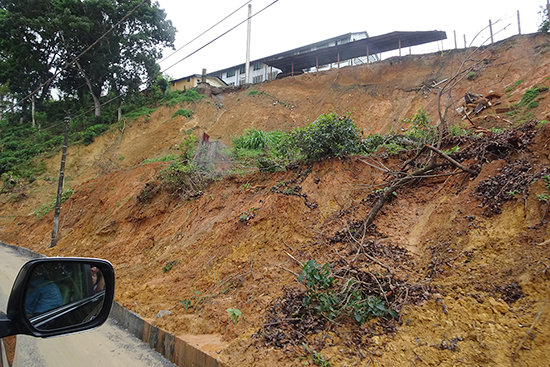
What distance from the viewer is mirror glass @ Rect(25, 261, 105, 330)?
1608 millimetres

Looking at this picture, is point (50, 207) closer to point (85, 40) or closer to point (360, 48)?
Answer: point (85, 40)

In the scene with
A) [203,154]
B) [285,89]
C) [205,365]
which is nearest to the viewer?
[205,365]

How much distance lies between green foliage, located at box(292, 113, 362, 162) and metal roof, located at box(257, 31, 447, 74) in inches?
596

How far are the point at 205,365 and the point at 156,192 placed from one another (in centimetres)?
973

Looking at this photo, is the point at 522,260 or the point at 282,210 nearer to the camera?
the point at 522,260

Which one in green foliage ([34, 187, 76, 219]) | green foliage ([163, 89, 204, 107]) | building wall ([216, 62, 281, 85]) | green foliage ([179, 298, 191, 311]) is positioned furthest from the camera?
building wall ([216, 62, 281, 85])

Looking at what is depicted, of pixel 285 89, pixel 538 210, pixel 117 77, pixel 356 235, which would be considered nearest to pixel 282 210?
pixel 356 235

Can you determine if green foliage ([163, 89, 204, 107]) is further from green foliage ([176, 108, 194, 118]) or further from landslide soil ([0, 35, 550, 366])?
landslide soil ([0, 35, 550, 366])

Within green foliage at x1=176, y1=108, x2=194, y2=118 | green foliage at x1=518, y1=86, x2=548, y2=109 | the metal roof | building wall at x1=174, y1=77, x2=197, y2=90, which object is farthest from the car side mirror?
building wall at x1=174, y1=77, x2=197, y2=90

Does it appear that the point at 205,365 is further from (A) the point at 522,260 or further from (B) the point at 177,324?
(A) the point at 522,260

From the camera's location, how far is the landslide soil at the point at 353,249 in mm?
3430

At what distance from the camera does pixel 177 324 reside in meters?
5.20

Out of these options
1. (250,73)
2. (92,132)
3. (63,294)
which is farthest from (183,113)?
(63,294)

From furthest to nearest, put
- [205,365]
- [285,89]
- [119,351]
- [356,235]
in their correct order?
[285,89]
[356,235]
[119,351]
[205,365]
